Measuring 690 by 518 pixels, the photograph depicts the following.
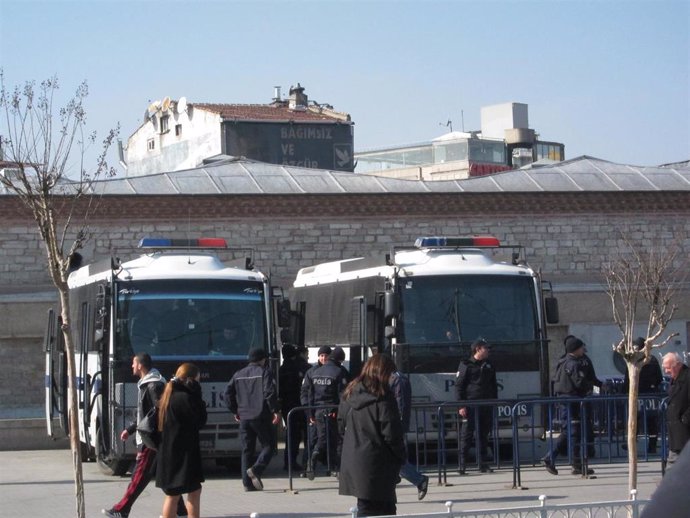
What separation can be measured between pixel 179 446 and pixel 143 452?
3.31 ft

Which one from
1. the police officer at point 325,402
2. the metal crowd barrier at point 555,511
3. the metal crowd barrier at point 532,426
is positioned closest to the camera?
the metal crowd barrier at point 555,511

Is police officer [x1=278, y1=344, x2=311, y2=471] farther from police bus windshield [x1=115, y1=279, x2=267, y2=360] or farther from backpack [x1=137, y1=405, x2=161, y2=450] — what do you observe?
backpack [x1=137, y1=405, x2=161, y2=450]

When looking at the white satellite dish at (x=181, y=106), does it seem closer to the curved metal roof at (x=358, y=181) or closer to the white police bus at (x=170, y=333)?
the curved metal roof at (x=358, y=181)

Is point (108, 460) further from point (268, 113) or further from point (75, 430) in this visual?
A: point (268, 113)

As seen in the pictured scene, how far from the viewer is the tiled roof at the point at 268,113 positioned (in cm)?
4547

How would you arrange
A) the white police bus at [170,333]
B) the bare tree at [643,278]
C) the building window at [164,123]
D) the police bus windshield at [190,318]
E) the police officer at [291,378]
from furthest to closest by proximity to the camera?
the building window at [164,123], the bare tree at [643,278], the police officer at [291,378], the police bus windshield at [190,318], the white police bus at [170,333]

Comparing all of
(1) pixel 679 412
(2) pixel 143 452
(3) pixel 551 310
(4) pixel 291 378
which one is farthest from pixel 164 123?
(1) pixel 679 412

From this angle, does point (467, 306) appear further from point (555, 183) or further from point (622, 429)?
point (555, 183)

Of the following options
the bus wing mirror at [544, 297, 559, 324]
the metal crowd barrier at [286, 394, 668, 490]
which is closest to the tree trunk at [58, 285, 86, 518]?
the metal crowd barrier at [286, 394, 668, 490]

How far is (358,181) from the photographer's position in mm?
30125

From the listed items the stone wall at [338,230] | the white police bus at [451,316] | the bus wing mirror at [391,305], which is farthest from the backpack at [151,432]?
the stone wall at [338,230]

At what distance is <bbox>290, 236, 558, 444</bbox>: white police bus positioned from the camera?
52.3ft

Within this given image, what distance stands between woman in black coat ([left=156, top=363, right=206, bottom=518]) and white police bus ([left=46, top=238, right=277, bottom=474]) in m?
4.71

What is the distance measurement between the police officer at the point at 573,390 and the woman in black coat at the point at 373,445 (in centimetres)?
643
